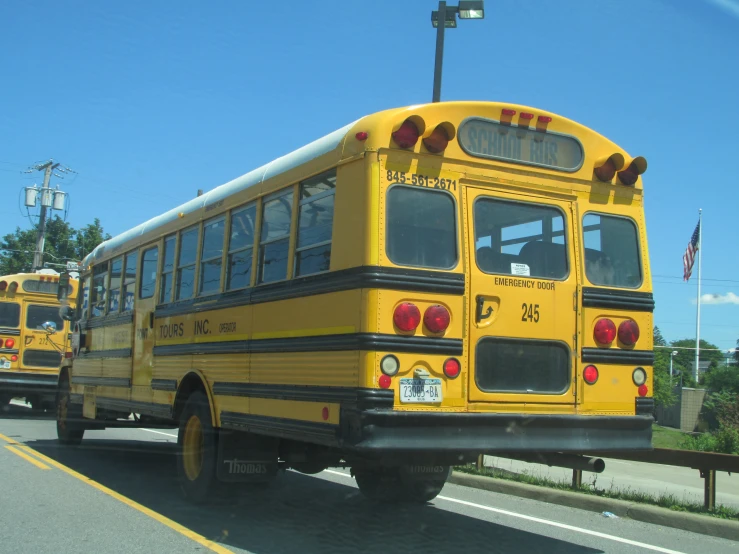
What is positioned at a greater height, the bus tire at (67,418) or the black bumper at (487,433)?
the black bumper at (487,433)

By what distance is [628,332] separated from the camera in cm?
646

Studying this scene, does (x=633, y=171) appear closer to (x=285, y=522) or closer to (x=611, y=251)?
(x=611, y=251)

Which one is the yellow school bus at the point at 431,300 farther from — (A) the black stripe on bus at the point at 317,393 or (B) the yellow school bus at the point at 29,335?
(B) the yellow school bus at the point at 29,335

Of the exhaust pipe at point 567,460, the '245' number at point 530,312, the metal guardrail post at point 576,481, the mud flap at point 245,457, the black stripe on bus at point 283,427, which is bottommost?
the metal guardrail post at point 576,481

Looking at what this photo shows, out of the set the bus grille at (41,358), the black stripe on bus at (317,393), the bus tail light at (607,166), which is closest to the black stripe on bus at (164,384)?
the black stripe on bus at (317,393)

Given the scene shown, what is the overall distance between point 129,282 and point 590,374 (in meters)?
6.06

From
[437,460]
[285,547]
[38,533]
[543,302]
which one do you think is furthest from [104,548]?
[543,302]

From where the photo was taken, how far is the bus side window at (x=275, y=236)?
654 centimetres

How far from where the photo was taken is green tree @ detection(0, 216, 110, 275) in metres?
48.2

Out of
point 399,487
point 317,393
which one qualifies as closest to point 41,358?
point 399,487

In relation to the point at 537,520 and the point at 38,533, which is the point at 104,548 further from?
the point at 537,520

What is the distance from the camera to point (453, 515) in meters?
7.84

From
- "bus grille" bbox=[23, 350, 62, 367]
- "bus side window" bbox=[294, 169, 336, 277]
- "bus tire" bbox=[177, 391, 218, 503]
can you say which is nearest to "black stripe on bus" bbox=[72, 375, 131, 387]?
"bus tire" bbox=[177, 391, 218, 503]

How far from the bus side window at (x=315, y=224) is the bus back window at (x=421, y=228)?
1.69ft
